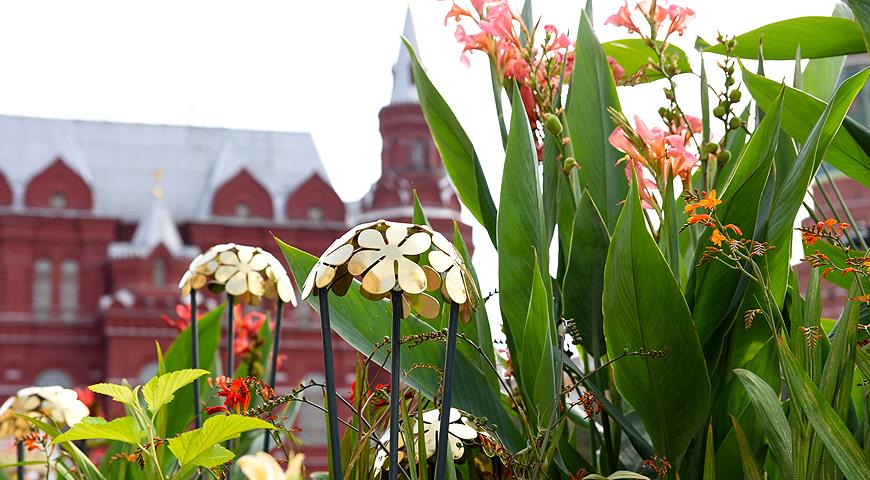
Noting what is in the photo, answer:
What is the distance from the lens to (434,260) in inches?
30.8

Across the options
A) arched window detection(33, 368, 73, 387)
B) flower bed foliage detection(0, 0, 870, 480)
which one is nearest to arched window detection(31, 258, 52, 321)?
arched window detection(33, 368, 73, 387)

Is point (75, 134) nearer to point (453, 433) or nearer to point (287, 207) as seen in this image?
point (287, 207)

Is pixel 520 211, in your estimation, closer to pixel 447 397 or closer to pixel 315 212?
pixel 447 397

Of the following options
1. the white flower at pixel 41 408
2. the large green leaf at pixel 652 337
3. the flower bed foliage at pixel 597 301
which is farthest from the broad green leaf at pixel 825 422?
the white flower at pixel 41 408

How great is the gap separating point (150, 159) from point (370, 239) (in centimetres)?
1869

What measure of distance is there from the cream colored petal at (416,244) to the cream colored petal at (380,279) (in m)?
0.02

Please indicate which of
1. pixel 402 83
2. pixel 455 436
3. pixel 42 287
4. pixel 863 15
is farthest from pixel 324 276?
pixel 402 83

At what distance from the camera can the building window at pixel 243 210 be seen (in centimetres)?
1795

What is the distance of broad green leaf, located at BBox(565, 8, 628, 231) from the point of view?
1172 millimetres

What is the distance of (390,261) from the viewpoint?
765 millimetres

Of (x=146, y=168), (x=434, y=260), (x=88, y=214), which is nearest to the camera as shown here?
(x=434, y=260)

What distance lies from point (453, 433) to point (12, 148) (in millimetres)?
18003

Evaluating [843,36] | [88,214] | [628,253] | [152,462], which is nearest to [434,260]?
[628,253]

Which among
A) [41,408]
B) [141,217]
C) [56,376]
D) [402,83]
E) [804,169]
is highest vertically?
[402,83]
